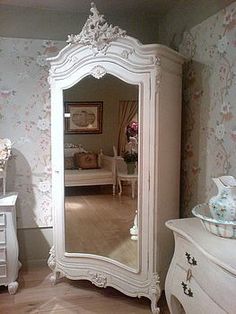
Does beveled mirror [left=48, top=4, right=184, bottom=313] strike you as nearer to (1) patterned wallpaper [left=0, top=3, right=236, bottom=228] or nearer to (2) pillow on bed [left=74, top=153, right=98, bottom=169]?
(2) pillow on bed [left=74, top=153, right=98, bottom=169]

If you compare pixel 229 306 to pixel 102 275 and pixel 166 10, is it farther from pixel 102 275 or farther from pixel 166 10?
pixel 166 10

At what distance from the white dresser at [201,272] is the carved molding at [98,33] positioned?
1191mm

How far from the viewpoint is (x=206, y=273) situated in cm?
144

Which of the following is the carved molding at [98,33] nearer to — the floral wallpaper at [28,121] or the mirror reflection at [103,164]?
the mirror reflection at [103,164]

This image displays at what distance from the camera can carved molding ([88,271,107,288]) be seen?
238 centimetres

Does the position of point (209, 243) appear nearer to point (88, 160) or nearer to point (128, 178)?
point (128, 178)

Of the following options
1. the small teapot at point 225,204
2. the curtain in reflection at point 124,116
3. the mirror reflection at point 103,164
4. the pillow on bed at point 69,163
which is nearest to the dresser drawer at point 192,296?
the small teapot at point 225,204

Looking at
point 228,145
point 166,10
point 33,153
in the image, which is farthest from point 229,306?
point 166,10

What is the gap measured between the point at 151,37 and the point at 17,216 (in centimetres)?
191

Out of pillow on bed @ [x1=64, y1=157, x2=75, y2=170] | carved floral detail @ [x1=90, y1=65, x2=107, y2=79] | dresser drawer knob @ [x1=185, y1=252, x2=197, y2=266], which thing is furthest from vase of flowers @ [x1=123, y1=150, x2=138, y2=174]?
dresser drawer knob @ [x1=185, y1=252, x2=197, y2=266]

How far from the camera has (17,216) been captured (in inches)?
113

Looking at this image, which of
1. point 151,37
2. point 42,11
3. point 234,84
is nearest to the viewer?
point 234,84

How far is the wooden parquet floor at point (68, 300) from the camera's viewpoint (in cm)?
229

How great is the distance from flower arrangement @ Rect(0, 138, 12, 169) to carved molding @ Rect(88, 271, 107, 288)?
1.04 meters
